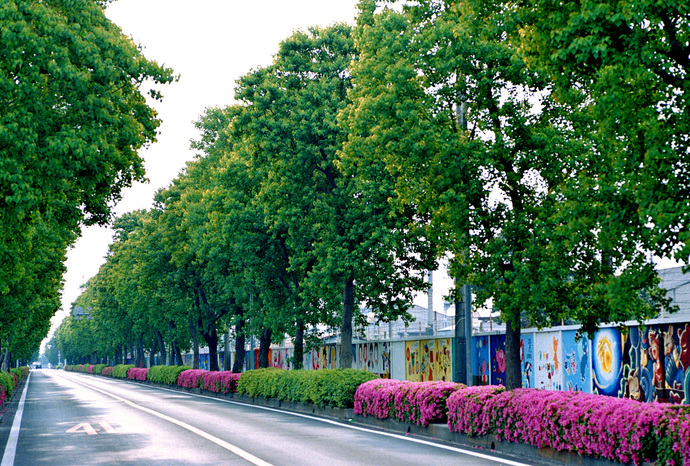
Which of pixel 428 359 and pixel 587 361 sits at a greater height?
pixel 587 361

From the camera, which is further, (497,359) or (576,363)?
(497,359)

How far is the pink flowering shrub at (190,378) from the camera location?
43.6 meters

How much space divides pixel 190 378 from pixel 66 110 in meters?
33.4

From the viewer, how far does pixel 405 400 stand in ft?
56.0

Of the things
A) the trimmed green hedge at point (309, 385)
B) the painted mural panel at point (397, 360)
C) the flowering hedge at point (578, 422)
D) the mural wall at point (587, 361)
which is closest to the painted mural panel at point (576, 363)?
the mural wall at point (587, 361)

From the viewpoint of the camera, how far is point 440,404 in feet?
52.5

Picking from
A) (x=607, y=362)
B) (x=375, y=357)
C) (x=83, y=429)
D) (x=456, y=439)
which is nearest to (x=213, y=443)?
(x=456, y=439)

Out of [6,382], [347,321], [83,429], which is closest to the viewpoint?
[83,429]

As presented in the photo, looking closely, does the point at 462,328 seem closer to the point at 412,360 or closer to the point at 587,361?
the point at 587,361

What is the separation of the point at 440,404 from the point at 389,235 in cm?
859

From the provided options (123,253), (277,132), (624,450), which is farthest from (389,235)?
(123,253)

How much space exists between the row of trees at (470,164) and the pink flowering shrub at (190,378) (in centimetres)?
669

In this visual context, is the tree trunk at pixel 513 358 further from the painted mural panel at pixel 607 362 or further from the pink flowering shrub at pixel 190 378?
the pink flowering shrub at pixel 190 378

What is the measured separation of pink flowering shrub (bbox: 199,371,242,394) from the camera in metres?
36.4
